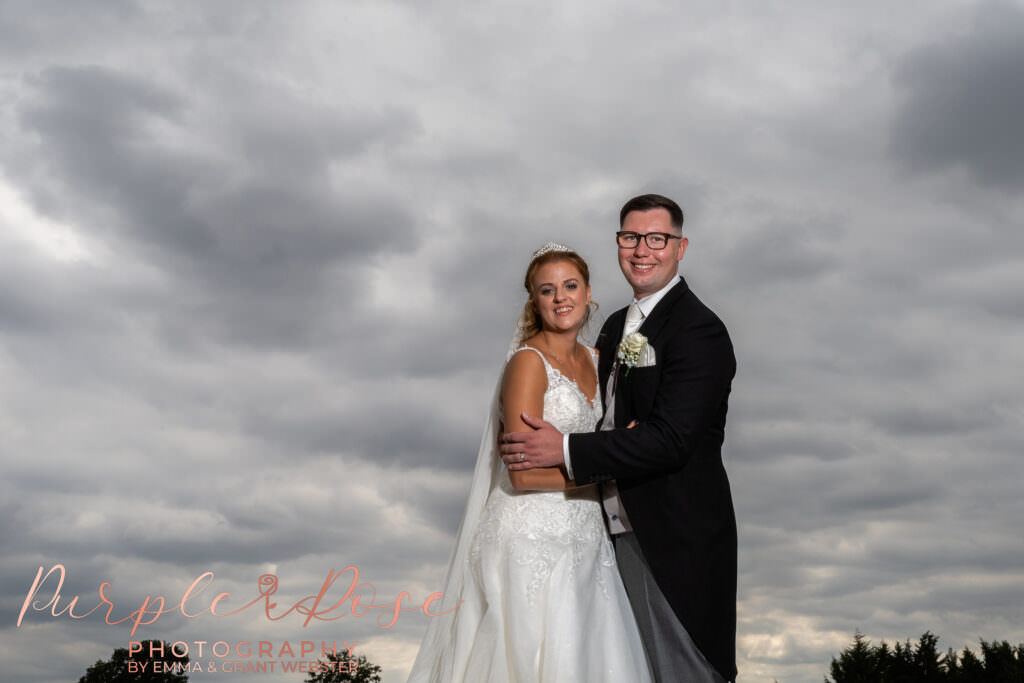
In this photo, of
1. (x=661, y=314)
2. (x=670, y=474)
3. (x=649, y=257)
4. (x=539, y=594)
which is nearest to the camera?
(x=670, y=474)

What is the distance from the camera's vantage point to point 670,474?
266 inches

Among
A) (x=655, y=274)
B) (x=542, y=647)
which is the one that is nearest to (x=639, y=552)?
(x=542, y=647)

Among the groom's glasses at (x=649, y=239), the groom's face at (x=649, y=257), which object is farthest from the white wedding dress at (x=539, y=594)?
the groom's glasses at (x=649, y=239)

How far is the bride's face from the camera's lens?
302 inches

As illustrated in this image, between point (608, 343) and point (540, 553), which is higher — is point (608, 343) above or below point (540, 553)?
above

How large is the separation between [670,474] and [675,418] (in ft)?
1.46

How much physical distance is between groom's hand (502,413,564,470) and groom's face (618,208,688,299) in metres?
1.49

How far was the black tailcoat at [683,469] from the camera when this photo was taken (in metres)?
6.55

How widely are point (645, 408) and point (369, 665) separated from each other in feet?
62.8

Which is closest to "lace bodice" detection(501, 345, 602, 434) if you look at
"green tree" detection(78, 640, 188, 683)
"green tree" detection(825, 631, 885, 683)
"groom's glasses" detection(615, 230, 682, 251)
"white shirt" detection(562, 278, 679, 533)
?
"white shirt" detection(562, 278, 679, 533)

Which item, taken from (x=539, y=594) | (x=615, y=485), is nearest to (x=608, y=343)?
(x=615, y=485)

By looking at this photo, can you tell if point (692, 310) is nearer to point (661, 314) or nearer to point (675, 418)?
point (661, 314)

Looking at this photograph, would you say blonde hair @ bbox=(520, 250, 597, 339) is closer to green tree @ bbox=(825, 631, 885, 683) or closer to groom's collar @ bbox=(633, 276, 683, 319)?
groom's collar @ bbox=(633, 276, 683, 319)

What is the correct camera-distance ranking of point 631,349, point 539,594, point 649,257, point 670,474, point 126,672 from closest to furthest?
point 670,474 → point 539,594 → point 631,349 → point 649,257 → point 126,672
